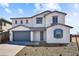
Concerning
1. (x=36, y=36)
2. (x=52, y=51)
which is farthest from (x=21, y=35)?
(x=52, y=51)

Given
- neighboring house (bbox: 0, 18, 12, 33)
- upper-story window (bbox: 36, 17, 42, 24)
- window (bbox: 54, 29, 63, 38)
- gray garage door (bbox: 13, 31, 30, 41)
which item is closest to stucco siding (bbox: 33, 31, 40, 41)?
gray garage door (bbox: 13, 31, 30, 41)

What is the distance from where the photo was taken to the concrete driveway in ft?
16.3

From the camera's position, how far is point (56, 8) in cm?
506

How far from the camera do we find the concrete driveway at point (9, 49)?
16.3ft

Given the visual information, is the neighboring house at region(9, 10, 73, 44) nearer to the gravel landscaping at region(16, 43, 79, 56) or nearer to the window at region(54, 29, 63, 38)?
the window at region(54, 29, 63, 38)

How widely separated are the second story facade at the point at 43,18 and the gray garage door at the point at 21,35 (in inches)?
7.4

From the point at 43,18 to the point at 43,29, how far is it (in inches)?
11.7

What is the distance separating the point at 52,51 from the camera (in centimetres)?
504

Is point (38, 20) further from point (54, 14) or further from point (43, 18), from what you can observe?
point (54, 14)

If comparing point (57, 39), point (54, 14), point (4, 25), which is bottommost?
point (57, 39)

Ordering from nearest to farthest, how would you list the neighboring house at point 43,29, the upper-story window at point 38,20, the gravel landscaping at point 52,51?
the gravel landscaping at point 52,51
the neighboring house at point 43,29
the upper-story window at point 38,20

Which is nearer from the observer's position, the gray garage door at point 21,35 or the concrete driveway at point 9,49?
the concrete driveway at point 9,49

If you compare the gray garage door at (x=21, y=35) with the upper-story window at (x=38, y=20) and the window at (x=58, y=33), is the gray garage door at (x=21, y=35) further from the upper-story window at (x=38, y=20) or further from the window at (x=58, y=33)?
the window at (x=58, y=33)

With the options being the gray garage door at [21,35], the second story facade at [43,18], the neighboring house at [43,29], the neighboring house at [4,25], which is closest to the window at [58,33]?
the neighboring house at [43,29]
